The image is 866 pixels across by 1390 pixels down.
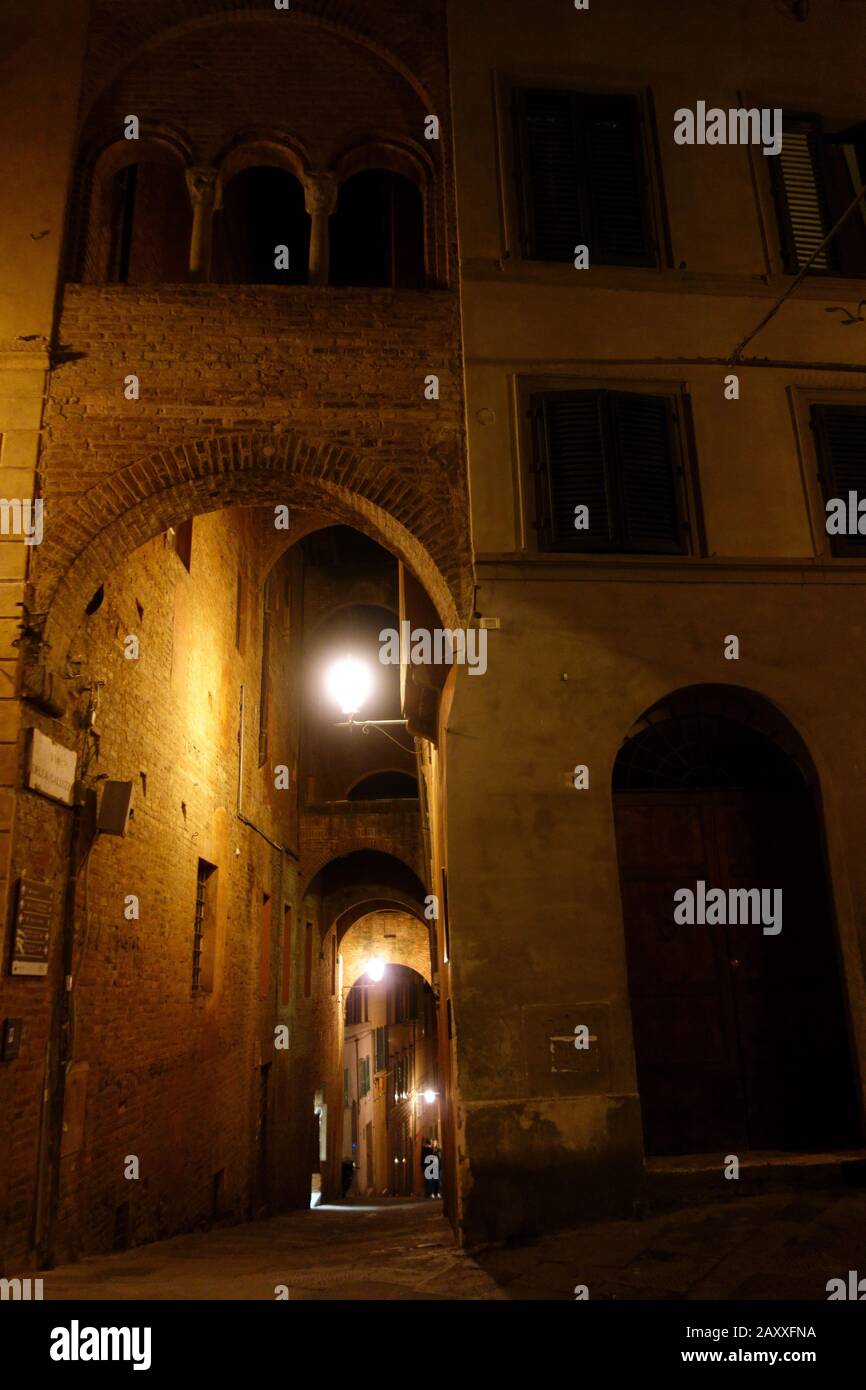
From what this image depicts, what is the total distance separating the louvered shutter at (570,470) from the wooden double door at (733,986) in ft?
6.84

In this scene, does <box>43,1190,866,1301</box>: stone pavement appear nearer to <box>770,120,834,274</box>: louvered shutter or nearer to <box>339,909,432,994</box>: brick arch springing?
<box>770,120,834,274</box>: louvered shutter

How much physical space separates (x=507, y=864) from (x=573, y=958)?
0.77 meters

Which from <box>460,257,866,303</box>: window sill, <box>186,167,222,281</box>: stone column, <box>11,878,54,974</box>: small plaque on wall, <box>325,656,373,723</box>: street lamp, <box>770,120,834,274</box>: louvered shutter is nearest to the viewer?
<box>11,878,54,974</box>: small plaque on wall

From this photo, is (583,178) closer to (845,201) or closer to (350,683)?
(845,201)

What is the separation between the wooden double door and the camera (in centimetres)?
657

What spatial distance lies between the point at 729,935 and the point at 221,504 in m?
5.37

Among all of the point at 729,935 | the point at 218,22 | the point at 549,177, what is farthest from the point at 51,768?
the point at 218,22

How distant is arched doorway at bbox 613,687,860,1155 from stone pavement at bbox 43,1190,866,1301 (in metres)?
0.79

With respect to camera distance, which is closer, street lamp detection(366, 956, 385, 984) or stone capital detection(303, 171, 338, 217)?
stone capital detection(303, 171, 338, 217)

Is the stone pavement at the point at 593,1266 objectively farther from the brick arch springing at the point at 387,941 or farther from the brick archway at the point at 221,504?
the brick arch springing at the point at 387,941

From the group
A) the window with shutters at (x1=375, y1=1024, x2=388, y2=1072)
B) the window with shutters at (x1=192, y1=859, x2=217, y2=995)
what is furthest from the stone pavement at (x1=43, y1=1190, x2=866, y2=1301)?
the window with shutters at (x1=375, y1=1024, x2=388, y2=1072)

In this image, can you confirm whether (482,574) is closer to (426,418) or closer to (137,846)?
(426,418)

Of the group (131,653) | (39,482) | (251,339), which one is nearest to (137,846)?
(131,653)

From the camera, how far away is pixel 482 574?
6918 millimetres
